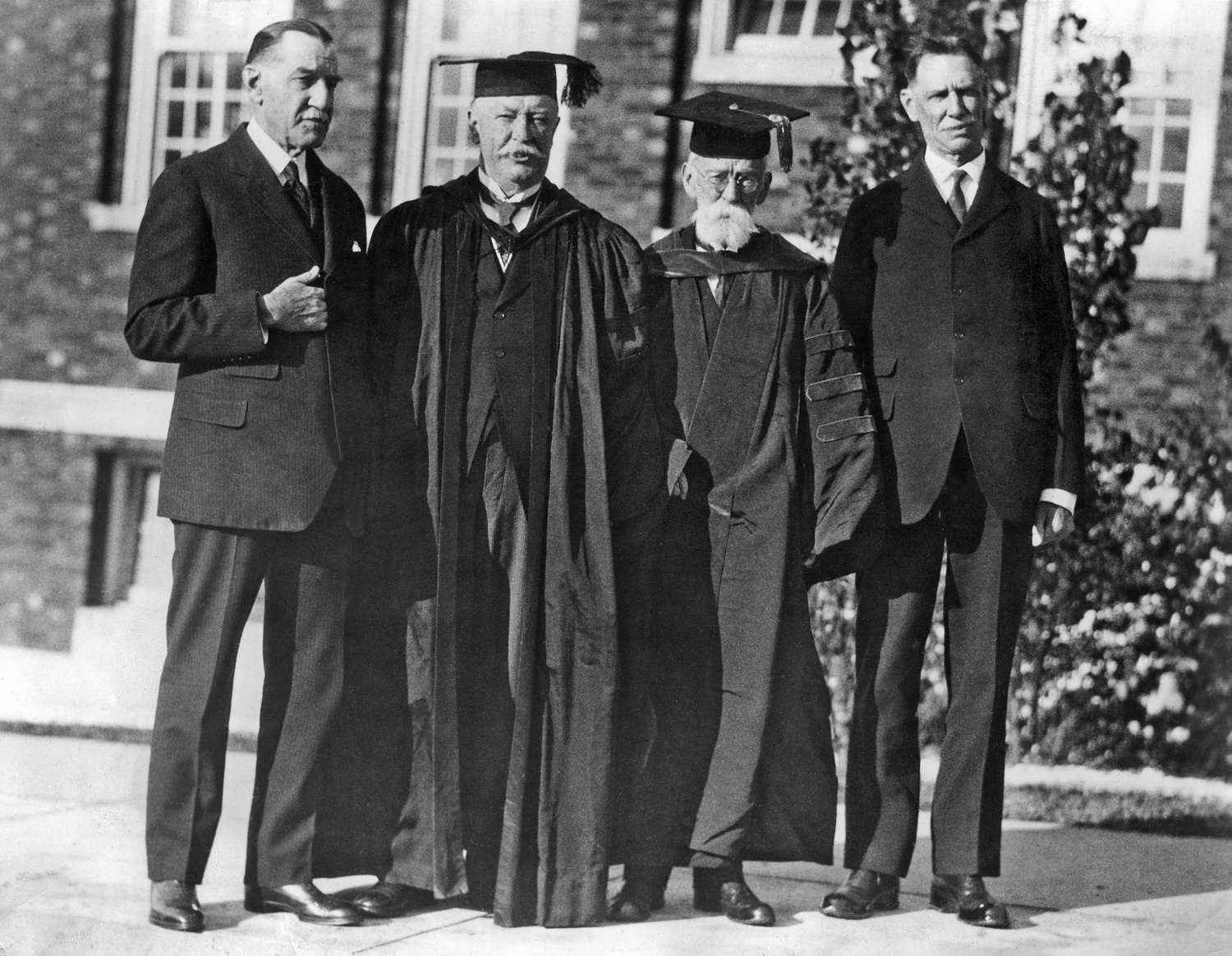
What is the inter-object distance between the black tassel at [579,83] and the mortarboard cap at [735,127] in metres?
0.21

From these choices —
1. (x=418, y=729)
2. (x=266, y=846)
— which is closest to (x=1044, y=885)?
(x=418, y=729)

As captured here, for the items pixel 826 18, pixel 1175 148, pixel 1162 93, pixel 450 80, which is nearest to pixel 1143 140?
pixel 1175 148

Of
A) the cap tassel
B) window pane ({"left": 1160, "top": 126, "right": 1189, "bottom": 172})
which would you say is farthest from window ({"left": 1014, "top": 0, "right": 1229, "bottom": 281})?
the cap tassel

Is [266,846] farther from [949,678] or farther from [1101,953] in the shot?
[1101,953]

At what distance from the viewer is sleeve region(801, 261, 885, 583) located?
4.39m

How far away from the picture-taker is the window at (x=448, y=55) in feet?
18.9

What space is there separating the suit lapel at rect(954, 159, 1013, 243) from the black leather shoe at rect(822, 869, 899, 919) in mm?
1800

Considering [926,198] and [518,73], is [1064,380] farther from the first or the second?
[518,73]

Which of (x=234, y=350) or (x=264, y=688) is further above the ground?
(x=234, y=350)

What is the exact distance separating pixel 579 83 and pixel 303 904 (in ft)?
7.71

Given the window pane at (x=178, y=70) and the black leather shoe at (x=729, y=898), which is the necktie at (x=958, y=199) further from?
the window pane at (x=178, y=70)

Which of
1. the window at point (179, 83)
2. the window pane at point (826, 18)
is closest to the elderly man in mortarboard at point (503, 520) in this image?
the window at point (179, 83)

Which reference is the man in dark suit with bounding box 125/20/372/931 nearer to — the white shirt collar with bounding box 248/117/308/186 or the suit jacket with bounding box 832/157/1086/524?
the white shirt collar with bounding box 248/117/308/186

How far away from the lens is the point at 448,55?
5.68 meters
